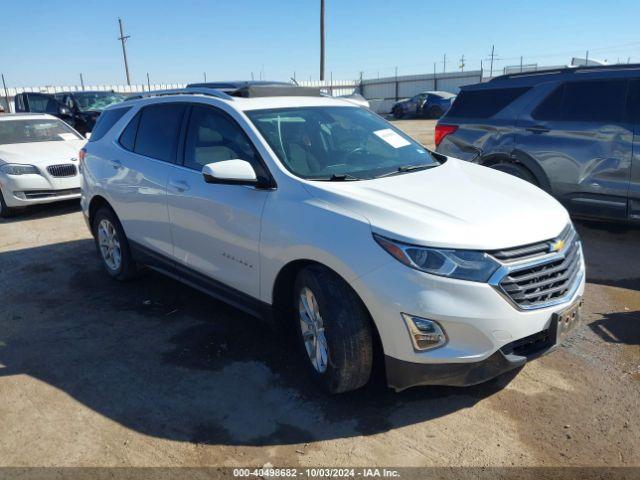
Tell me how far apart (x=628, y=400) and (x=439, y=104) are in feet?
87.4

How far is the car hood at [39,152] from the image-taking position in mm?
8570

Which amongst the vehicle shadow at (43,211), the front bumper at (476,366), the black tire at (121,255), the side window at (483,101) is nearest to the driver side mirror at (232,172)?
the front bumper at (476,366)

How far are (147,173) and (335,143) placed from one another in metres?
1.68

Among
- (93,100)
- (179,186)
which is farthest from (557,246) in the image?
(93,100)

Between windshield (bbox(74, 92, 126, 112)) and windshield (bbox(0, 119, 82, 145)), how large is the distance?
6697 millimetres

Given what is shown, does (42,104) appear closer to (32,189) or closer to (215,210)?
(32,189)

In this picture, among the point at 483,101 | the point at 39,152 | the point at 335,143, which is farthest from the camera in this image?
the point at 39,152

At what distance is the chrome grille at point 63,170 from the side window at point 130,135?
411 cm

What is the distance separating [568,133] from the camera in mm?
6172

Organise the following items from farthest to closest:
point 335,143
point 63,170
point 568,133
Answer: point 63,170, point 568,133, point 335,143

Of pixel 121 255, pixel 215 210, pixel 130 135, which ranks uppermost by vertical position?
pixel 130 135

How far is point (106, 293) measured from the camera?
5207 mm

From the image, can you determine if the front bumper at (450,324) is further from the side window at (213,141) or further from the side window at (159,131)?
the side window at (159,131)

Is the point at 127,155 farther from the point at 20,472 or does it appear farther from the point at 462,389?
the point at 462,389
